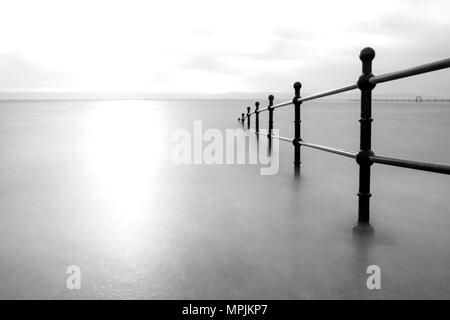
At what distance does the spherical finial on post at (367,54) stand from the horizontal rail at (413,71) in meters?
0.14

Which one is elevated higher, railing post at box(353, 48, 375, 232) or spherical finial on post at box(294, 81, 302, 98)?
spherical finial on post at box(294, 81, 302, 98)

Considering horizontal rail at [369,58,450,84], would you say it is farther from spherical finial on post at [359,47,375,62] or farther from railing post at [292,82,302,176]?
railing post at [292,82,302,176]

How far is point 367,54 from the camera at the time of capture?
1.95m

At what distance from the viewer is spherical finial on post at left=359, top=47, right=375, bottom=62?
1.93 m

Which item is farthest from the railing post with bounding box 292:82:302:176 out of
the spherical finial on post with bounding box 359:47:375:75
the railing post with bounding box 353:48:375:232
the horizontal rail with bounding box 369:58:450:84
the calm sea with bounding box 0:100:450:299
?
the horizontal rail with bounding box 369:58:450:84

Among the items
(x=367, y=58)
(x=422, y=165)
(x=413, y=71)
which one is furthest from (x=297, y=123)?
(x=422, y=165)

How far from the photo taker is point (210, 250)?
1605 mm

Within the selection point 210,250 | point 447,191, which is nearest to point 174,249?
point 210,250

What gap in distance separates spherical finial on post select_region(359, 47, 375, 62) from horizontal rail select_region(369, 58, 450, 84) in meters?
0.14

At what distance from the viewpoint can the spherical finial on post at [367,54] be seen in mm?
1934

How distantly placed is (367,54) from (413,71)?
1.11ft

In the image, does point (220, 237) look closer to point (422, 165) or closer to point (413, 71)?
point (422, 165)

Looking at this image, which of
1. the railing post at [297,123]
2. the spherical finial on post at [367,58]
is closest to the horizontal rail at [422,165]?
the spherical finial on post at [367,58]

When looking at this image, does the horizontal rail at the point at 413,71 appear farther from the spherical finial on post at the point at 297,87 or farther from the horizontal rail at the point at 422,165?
the spherical finial on post at the point at 297,87
